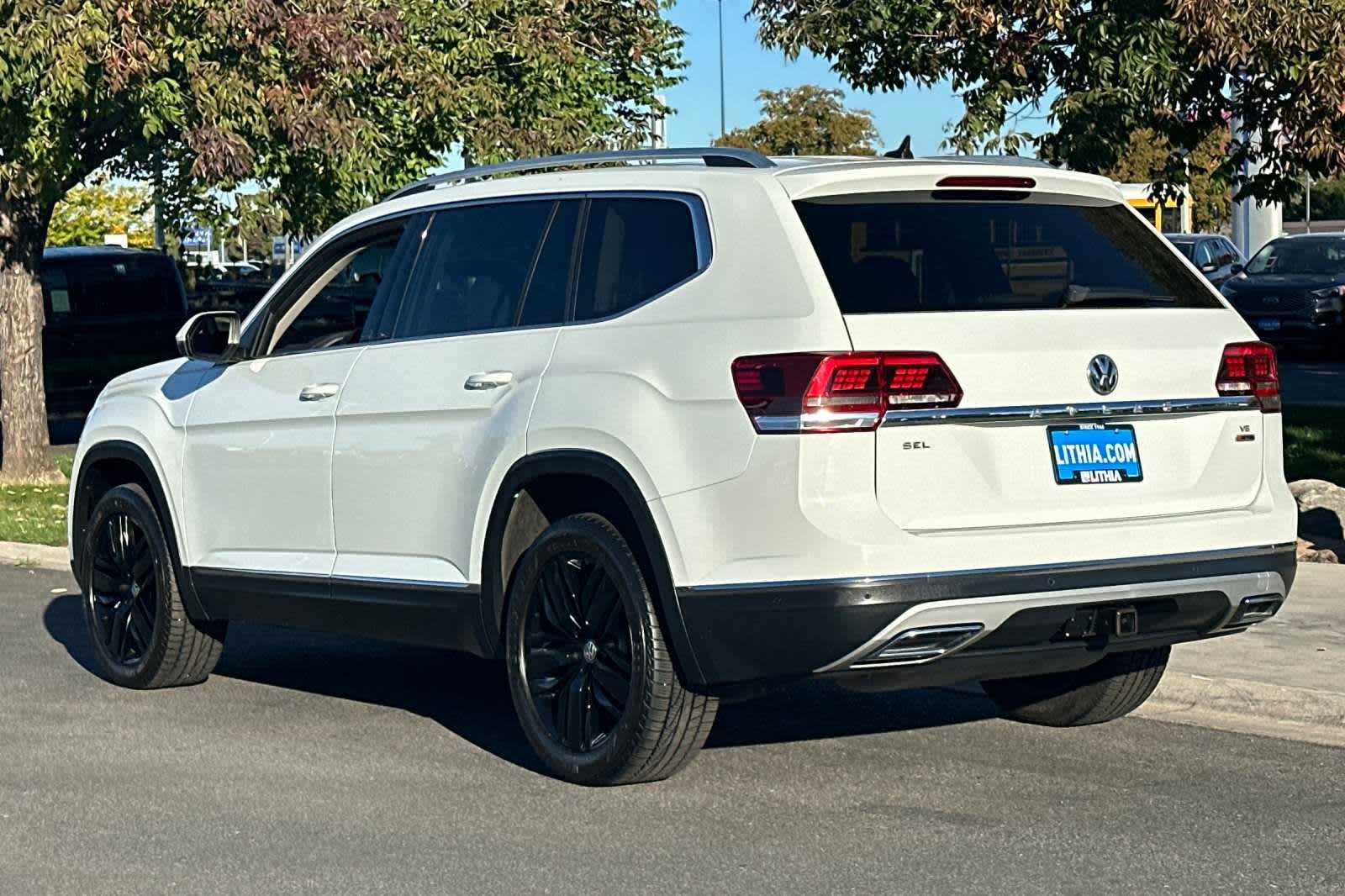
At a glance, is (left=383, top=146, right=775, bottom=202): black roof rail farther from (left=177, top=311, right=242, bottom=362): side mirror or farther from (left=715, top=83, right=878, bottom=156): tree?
(left=715, top=83, right=878, bottom=156): tree

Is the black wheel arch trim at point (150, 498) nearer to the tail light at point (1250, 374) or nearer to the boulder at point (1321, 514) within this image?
the tail light at point (1250, 374)

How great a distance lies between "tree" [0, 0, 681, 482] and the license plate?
984cm

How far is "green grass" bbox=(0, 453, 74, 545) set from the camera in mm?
14391

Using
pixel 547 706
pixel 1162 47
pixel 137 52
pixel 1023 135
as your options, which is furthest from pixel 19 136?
pixel 547 706

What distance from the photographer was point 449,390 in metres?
7.21

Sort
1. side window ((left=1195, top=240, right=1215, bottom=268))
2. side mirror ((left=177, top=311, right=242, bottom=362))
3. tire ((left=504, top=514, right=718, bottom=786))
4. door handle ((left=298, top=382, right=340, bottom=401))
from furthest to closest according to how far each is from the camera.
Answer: side window ((left=1195, top=240, right=1215, bottom=268)) < side mirror ((left=177, top=311, right=242, bottom=362)) < door handle ((left=298, top=382, right=340, bottom=401)) < tire ((left=504, top=514, right=718, bottom=786))

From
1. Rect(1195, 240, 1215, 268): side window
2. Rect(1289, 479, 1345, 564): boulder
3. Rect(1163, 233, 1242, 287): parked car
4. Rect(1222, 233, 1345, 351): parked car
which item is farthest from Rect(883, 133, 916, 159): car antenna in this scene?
Rect(1195, 240, 1215, 268): side window

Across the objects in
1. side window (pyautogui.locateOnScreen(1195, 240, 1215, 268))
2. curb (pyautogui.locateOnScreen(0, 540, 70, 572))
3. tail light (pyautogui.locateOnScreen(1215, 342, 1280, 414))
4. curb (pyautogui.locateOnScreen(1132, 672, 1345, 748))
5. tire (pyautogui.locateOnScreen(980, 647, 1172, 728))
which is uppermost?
tail light (pyautogui.locateOnScreen(1215, 342, 1280, 414))

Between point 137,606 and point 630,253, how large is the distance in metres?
3.14

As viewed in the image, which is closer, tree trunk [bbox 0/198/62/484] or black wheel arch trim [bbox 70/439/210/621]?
black wheel arch trim [bbox 70/439/210/621]

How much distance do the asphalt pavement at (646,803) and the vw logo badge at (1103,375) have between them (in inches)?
48.2

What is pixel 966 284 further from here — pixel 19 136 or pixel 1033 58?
pixel 19 136

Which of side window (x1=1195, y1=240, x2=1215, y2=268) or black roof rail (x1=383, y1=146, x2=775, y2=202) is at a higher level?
black roof rail (x1=383, y1=146, x2=775, y2=202)

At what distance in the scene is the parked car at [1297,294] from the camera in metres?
30.5
